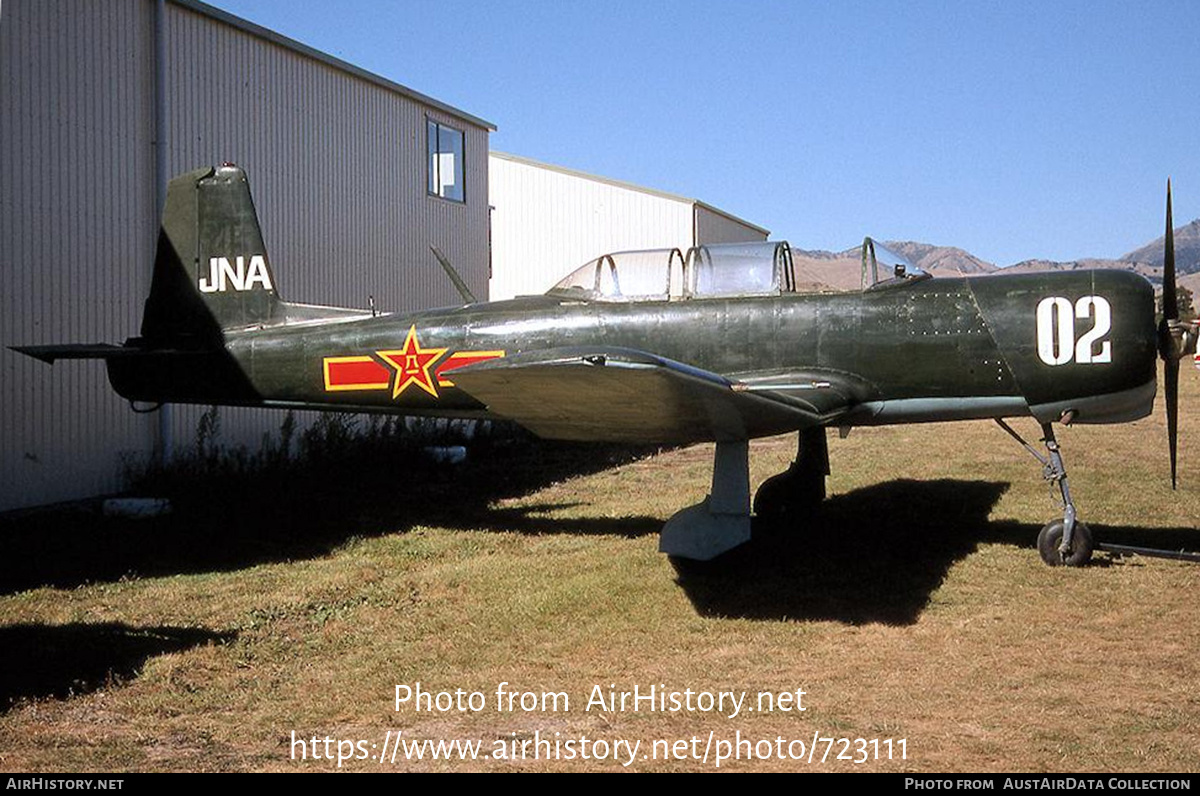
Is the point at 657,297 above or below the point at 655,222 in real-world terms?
below

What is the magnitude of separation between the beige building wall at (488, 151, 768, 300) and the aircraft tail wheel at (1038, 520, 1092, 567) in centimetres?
1483

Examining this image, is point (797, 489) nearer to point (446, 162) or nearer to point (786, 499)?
point (786, 499)

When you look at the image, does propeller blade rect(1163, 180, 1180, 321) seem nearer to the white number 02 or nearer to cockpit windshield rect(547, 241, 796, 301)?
the white number 02

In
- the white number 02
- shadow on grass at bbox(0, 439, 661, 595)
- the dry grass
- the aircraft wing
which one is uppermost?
the white number 02

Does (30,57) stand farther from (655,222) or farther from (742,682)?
(655,222)

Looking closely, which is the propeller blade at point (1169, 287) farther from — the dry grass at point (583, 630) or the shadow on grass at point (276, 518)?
the shadow on grass at point (276, 518)

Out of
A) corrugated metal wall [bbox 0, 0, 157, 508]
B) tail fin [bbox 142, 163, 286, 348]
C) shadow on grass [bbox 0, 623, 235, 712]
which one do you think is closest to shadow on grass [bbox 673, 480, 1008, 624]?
shadow on grass [bbox 0, 623, 235, 712]

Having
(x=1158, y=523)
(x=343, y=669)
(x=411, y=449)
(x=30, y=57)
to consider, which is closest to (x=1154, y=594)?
(x=1158, y=523)

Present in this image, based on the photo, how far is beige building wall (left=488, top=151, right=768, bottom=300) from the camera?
21.2 metres

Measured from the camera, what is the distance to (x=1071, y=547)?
6695mm

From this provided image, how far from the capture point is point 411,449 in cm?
1242

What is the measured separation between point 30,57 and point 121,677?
250 inches

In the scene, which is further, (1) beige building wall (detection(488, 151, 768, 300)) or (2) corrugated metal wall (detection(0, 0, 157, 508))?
(1) beige building wall (detection(488, 151, 768, 300))

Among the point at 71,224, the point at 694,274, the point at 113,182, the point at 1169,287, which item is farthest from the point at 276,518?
the point at 1169,287
